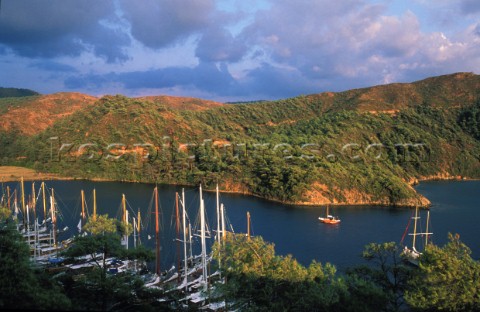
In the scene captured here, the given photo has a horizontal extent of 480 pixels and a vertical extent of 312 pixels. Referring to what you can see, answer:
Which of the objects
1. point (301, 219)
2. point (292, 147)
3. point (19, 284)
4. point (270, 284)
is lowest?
point (301, 219)

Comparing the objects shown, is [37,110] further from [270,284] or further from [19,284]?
[19,284]

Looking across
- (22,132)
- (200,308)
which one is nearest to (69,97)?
(22,132)

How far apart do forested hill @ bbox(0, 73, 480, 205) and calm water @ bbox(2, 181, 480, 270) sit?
12.9 feet

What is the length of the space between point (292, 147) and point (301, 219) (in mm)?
22238

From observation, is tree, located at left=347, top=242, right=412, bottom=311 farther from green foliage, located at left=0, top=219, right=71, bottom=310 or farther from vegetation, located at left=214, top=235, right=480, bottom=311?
green foliage, located at left=0, top=219, right=71, bottom=310

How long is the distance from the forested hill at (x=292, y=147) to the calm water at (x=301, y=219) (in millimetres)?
3927

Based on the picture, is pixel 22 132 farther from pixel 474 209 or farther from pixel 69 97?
pixel 474 209

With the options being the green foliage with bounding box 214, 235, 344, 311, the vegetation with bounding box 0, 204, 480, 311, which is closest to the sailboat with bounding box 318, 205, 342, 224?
the vegetation with bounding box 0, 204, 480, 311

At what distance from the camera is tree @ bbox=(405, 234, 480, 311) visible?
43.4 feet

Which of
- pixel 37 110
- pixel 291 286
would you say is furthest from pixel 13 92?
pixel 291 286

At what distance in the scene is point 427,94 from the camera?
93562mm

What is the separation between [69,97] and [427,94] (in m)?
88.9

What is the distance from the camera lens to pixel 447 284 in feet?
44.8

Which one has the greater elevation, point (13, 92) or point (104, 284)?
point (13, 92)
